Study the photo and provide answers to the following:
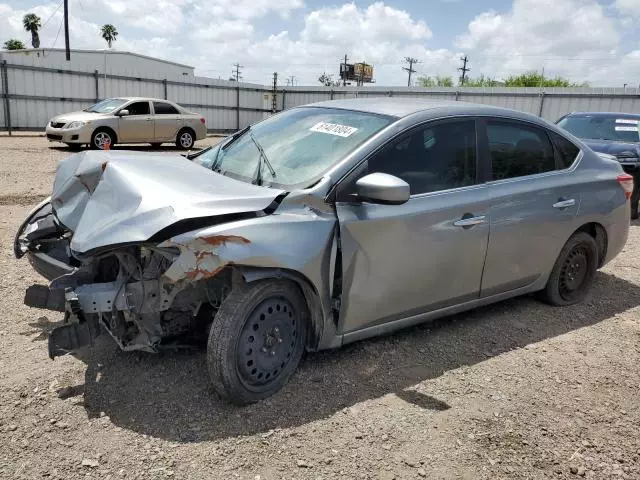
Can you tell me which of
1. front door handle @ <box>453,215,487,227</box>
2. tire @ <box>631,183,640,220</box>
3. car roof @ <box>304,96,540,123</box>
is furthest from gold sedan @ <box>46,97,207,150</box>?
front door handle @ <box>453,215,487,227</box>

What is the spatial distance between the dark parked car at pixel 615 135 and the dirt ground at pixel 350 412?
5.10 metres

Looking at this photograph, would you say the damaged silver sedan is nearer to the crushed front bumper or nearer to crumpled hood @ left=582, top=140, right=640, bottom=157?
crumpled hood @ left=582, top=140, right=640, bottom=157

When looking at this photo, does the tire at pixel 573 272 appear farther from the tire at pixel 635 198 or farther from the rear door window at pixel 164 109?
the rear door window at pixel 164 109

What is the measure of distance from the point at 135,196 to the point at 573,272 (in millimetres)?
3711

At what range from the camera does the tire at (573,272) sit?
456 cm

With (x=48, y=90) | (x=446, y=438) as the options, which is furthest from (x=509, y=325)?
(x=48, y=90)

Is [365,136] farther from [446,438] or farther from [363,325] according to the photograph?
[446,438]

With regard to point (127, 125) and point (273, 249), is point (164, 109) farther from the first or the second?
point (273, 249)

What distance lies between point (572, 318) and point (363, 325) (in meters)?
2.23

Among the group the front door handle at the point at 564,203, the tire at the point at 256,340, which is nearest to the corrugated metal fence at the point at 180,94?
the front door handle at the point at 564,203

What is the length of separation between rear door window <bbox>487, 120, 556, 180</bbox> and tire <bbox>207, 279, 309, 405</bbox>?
185cm

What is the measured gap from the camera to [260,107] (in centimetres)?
2542

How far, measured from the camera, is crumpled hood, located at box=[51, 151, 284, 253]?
2.69 meters

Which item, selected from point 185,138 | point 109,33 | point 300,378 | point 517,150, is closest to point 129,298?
point 300,378
